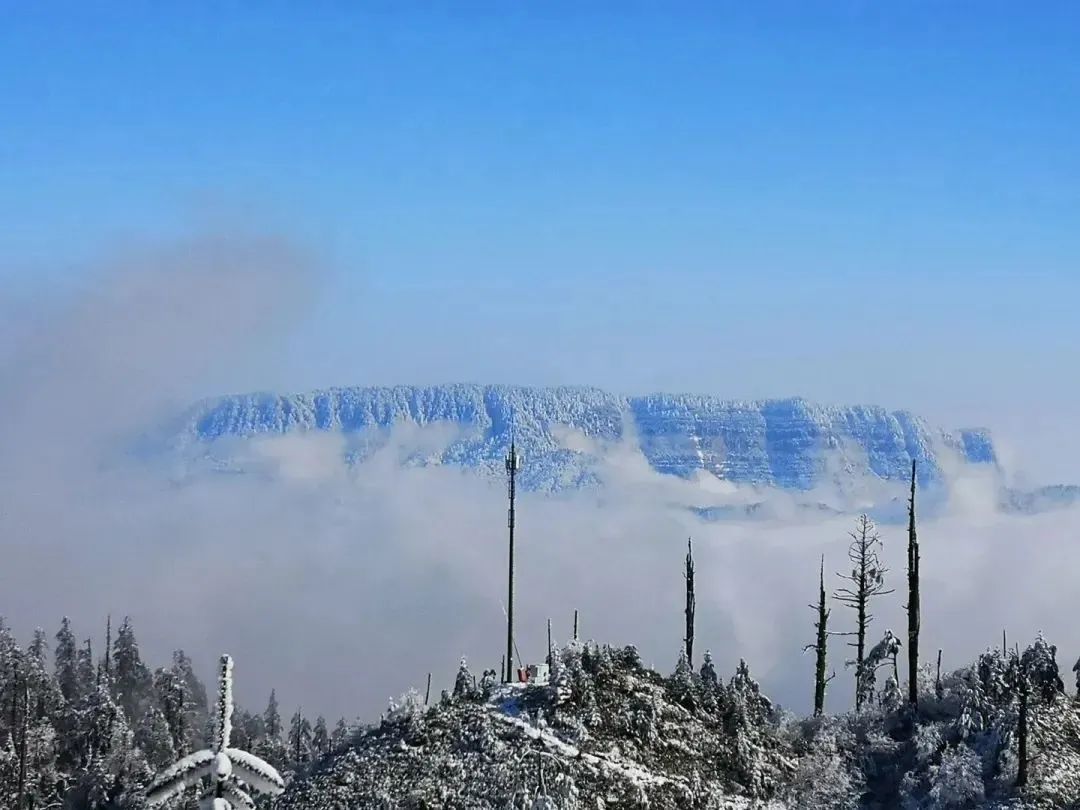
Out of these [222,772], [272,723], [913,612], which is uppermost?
[222,772]

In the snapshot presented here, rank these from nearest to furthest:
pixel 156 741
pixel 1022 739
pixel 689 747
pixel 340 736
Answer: pixel 1022 739 → pixel 689 747 → pixel 340 736 → pixel 156 741

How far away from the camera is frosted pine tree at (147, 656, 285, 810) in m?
14.8

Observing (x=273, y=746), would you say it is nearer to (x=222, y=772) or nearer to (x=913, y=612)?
(x=913, y=612)

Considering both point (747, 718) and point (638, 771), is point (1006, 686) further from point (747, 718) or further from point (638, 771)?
point (638, 771)

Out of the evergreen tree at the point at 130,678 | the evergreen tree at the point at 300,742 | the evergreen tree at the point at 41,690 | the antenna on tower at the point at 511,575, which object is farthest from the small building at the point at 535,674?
the evergreen tree at the point at 130,678

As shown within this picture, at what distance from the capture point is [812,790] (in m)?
46.1

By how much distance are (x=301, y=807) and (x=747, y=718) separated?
16988 mm

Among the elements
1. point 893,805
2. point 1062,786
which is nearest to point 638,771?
point 893,805

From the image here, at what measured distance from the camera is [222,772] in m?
15.1

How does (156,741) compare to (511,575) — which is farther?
(156,741)

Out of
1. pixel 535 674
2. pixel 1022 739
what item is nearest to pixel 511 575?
pixel 535 674

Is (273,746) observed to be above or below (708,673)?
below

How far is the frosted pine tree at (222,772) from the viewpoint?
48.6ft

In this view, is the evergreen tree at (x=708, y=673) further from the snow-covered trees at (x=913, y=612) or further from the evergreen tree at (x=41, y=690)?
the evergreen tree at (x=41, y=690)
